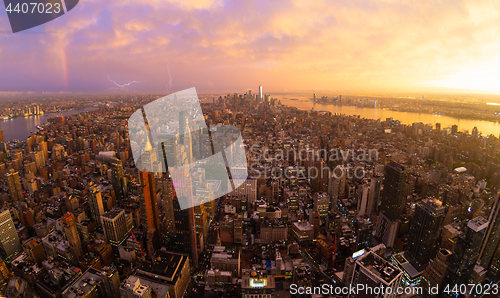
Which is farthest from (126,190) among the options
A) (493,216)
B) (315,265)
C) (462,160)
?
Result: (462,160)

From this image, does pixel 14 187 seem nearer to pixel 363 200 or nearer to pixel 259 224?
pixel 259 224

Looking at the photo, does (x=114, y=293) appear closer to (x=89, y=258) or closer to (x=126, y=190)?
(x=89, y=258)

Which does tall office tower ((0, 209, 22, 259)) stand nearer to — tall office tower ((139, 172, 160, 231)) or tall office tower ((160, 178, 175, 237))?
tall office tower ((139, 172, 160, 231))

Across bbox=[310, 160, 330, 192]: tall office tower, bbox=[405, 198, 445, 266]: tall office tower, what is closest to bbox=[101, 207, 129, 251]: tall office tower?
bbox=[310, 160, 330, 192]: tall office tower

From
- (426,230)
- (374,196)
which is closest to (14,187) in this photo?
(374,196)

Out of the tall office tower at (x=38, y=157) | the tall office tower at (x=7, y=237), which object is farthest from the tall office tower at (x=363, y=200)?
the tall office tower at (x=38, y=157)
